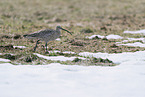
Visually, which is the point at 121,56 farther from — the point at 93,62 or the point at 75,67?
the point at 75,67

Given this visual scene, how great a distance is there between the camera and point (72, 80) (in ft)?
30.2

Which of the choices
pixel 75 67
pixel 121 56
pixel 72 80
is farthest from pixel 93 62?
pixel 72 80

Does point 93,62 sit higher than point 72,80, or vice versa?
point 93,62

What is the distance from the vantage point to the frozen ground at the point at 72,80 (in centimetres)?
808

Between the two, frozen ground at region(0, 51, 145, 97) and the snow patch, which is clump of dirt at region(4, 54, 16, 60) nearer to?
frozen ground at region(0, 51, 145, 97)

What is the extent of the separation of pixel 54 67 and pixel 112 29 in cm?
1208

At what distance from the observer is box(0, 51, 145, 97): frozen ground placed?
8078 mm

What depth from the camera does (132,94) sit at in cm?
807

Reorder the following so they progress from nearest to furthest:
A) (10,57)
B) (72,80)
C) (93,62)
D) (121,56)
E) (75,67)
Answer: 1. (72,80)
2. (75,67)
3. (93,62)
4. (10,57)
5. (121,56)

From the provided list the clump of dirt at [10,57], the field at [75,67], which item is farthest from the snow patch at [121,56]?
the clump of dirt at [10,57]

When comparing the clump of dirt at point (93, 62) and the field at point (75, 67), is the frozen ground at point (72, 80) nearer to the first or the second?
the field at point (75, 67)

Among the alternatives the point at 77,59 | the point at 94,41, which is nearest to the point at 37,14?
the point at 94,41


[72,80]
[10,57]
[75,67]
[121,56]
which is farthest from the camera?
[121,56]

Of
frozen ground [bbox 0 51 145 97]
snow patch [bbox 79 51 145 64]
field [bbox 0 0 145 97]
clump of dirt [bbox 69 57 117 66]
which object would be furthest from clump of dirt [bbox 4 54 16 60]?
snow patch [bbox 79 51 145 64]
